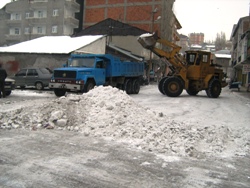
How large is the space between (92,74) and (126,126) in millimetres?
9138

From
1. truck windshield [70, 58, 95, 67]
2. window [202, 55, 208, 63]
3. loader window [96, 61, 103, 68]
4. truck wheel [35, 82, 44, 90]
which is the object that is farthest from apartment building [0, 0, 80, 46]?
window [202, 55, 208, 63]

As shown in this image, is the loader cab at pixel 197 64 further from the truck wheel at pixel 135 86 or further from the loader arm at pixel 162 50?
the truck wheel at pixel 135 86

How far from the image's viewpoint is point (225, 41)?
387 feet

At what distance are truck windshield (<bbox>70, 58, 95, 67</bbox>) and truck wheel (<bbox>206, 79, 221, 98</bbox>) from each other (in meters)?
7.47

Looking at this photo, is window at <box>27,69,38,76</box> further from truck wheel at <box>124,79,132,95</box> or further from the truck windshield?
truck wheel at <box>124,79,132,95</box>

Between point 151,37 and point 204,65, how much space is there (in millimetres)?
3934

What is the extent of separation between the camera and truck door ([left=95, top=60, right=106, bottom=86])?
16.5 metres

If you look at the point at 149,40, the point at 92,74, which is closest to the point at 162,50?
the point at 149,40

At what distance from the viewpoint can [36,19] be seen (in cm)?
5772

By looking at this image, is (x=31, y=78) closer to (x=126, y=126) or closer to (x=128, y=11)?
(x=126, y=126)

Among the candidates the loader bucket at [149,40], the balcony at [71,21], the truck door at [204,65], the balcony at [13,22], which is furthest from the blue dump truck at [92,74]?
the balcony at [13,22]

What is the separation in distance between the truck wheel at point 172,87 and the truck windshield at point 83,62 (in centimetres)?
467

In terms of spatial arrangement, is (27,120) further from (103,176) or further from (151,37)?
(151,37)

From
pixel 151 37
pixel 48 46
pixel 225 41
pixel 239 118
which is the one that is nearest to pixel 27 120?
pixel 239 118
